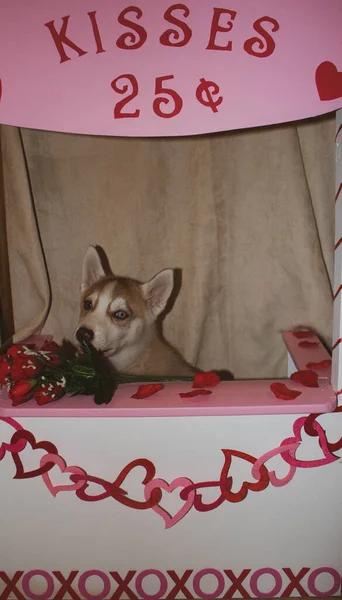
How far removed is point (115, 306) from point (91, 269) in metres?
0.16

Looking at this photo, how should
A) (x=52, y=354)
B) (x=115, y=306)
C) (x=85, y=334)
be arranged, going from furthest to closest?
1. (x=115, y=306)
2. (x=85, y=334)
3. (x=52, y=354)

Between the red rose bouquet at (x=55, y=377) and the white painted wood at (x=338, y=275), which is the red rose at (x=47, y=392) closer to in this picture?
the red rose bouquet at (x=55, y=377)

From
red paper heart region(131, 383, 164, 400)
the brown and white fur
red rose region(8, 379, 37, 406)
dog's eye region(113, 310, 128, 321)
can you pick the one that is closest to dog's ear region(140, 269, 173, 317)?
the brown and white fur

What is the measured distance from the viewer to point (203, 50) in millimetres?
950

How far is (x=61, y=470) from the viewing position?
116cm

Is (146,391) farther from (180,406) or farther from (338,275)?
(338,275)

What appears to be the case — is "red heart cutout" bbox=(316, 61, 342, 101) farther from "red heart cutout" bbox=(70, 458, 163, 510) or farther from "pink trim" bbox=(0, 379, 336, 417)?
"red heart cutout" bbox=(70, 458, 163, 510)

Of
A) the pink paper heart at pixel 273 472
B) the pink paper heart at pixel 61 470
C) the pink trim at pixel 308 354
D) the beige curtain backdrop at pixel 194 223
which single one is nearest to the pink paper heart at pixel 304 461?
the pink paper heart at pixel 273 472

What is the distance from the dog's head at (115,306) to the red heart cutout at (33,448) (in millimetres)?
348

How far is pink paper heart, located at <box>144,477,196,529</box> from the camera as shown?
1175 millimetres

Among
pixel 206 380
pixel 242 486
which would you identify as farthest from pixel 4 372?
pixel 242 486

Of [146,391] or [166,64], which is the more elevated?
[166,64]

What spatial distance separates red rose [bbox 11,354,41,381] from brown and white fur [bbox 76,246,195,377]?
0.35 m

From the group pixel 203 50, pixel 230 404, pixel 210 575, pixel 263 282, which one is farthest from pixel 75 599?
pixel 203 50
